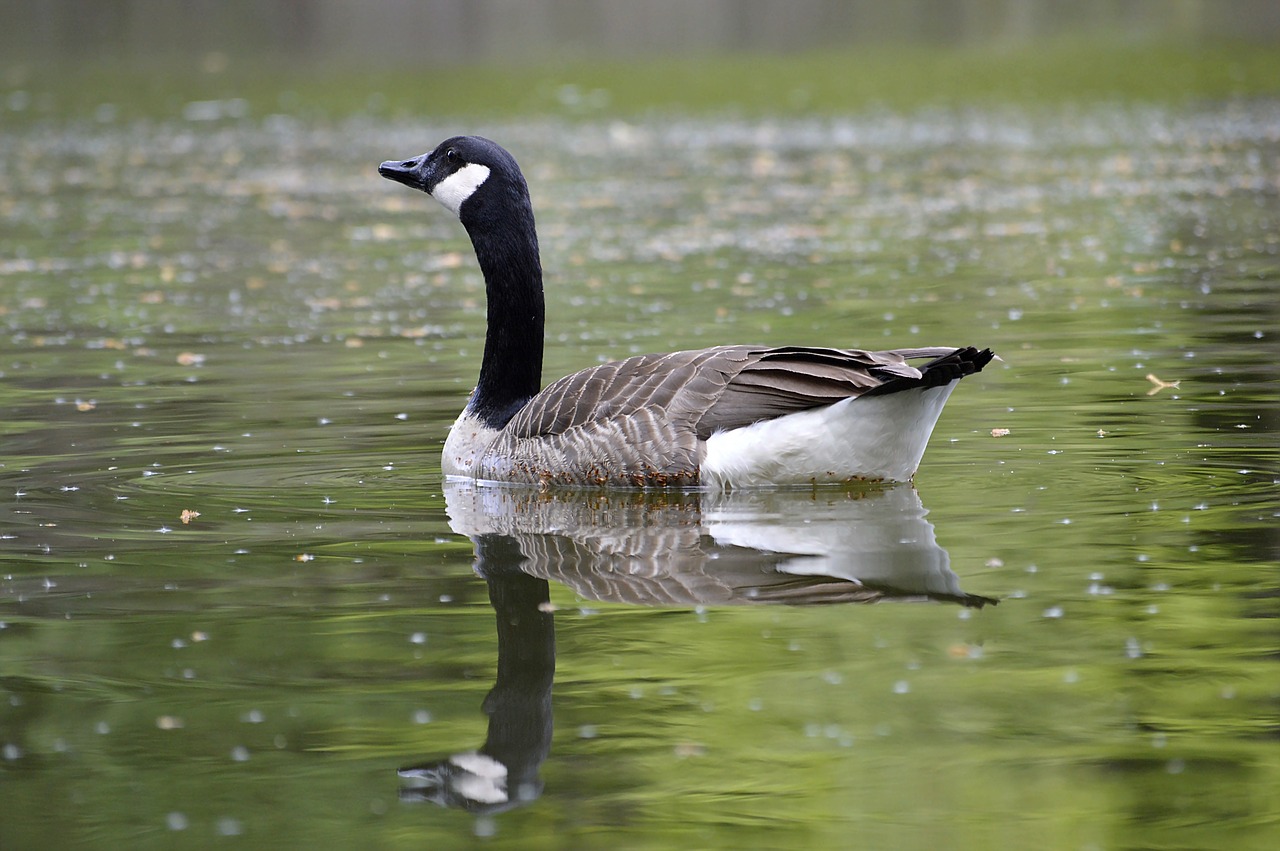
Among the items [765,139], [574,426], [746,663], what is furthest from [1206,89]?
[746,663]

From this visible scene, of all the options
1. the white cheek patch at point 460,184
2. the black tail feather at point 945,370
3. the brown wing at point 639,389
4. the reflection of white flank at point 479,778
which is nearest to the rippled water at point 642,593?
the reflection of white flank at point 479,778

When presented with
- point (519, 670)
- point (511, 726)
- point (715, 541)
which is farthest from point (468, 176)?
point (511, 726)

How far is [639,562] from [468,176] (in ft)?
10.6

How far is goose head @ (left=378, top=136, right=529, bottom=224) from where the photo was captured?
31.3 ft

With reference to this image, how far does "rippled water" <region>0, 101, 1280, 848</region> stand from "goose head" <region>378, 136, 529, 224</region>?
57.5 inches

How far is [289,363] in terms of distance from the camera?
1354cm

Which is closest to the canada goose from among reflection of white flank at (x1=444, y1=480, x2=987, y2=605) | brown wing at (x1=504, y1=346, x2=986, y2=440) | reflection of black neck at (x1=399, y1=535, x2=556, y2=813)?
brown wing at (x1=504, y1=346, x2=986, y2=440)

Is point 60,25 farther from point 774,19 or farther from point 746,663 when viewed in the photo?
point 746,663

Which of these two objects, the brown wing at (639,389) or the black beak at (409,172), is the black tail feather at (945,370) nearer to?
the brown wing at (639,389)

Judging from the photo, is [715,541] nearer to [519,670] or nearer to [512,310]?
[519,670]

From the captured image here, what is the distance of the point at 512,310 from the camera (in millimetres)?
9531

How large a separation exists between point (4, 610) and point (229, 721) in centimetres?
184

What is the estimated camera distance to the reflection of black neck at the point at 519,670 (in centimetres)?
507

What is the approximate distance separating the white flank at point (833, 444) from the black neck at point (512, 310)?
5.18 ft
